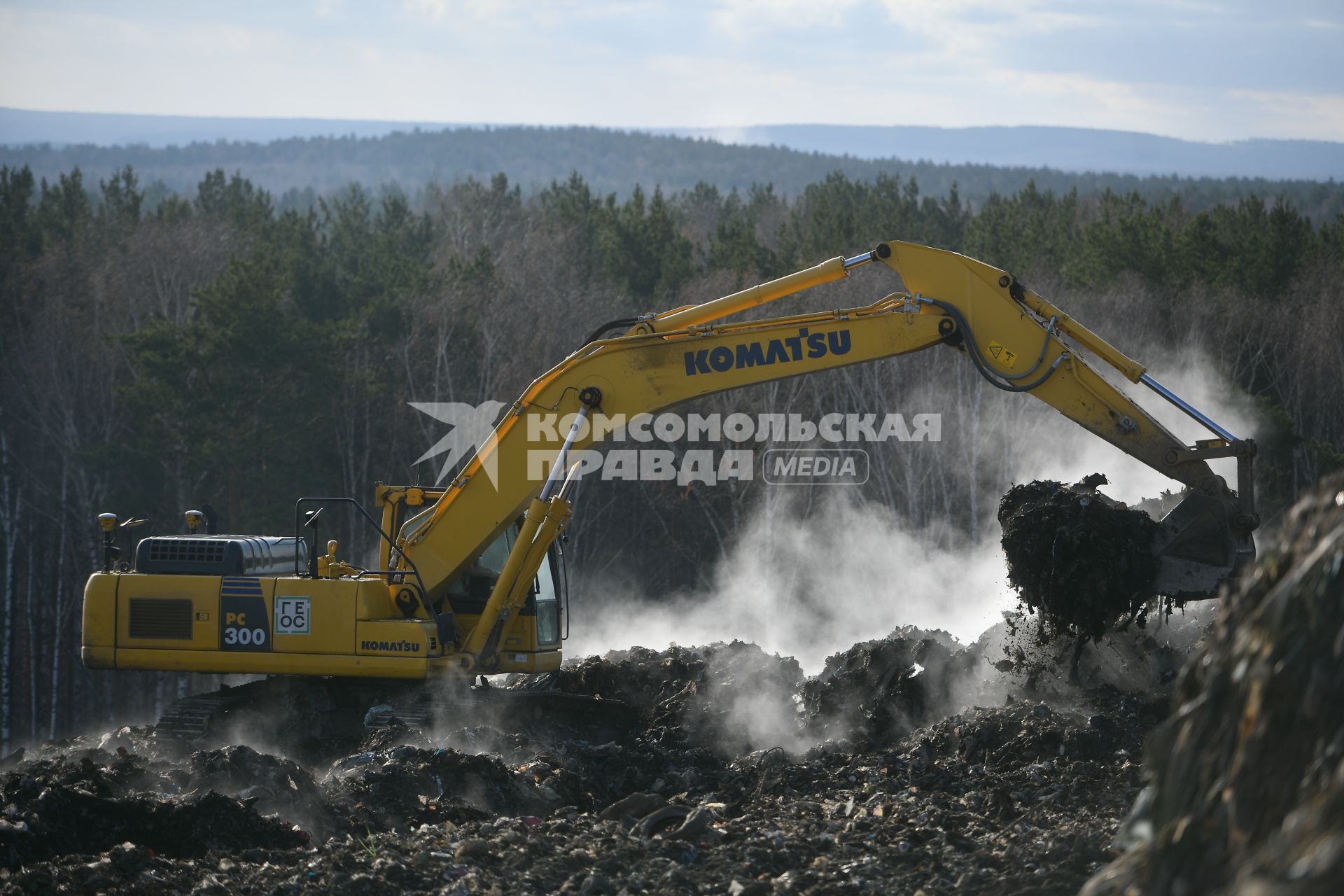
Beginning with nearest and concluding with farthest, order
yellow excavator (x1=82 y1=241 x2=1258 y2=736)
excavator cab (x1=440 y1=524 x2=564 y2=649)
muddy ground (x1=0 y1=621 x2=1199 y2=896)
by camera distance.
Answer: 1. muddy ground (x1=0 y1=621 x2=1199 y2=896)
2. yellow excavator (x1=82 y1=241 x2=1258 y2=736)
3. excavator cab (x1=440 y1=524 x2=564 y2=649)

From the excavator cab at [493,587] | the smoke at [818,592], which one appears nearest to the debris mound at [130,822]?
the excavator cab at [493,587]

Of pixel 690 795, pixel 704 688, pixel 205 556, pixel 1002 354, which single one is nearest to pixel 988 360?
pixel 1002 354

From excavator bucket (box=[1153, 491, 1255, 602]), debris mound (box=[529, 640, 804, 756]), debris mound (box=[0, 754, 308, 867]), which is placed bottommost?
debris mound (box=[529, 640, 804, 756])

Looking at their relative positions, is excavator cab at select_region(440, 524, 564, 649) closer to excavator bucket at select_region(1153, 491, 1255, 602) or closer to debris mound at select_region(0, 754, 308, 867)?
debris mound at select_region(0, 754, 308, 867)

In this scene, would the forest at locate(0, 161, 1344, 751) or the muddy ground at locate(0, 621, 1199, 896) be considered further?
the forest at locate(0, 161, 1344, 751)

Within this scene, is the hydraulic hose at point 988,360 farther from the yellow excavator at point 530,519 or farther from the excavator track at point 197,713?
the excavator track at point 197,713

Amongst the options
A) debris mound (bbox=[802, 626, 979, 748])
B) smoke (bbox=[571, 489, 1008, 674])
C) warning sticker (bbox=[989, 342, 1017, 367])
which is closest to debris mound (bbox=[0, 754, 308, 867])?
debris mound (bbox=[802, 626, 979, 748])

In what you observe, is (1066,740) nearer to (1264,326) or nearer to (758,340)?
(758,340)

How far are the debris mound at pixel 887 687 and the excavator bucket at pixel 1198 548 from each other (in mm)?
2300

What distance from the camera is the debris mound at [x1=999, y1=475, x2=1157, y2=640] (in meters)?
10.1

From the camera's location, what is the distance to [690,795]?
1016 centimetres

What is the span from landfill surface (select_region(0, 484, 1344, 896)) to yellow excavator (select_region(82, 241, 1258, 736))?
0.69 m

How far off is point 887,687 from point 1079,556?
2532 millimetres

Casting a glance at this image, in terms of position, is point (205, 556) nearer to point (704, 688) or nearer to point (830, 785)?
point (704, 688)
